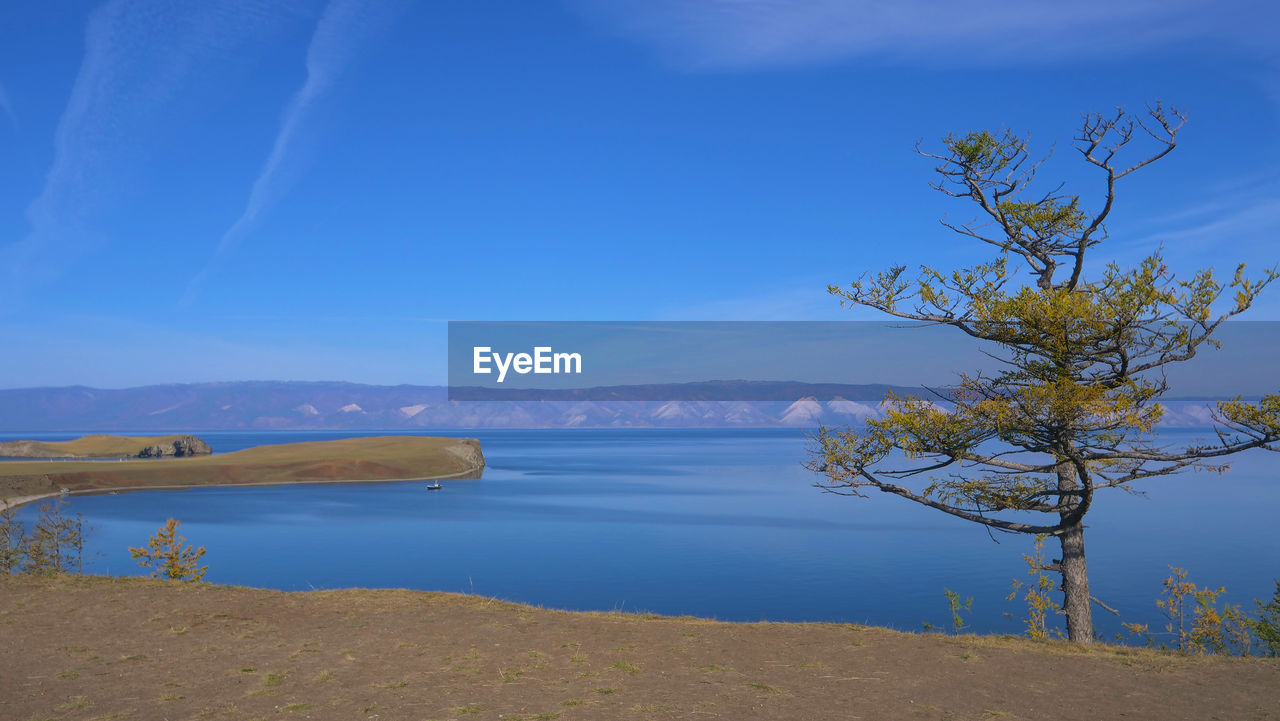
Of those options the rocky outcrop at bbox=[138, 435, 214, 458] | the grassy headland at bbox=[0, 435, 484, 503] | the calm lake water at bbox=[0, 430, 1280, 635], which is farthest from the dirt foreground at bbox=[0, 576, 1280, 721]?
the rocky outcrop at bbox=[138, 435, 214, 458]

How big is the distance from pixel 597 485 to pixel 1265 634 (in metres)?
110

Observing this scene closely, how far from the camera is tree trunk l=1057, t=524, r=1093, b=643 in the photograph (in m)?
18.1

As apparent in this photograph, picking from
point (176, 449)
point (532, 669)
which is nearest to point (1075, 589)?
point (532, 669)

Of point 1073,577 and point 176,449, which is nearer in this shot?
point 1073,577

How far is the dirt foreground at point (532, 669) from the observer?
1135 cm

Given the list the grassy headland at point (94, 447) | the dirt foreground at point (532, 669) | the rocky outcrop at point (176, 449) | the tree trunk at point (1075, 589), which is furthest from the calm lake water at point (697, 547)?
the grassy headland at point (94, 447)

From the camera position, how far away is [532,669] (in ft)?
44.1

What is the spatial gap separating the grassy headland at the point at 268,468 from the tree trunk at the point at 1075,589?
335ft

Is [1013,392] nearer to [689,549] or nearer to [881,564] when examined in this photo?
[881,564]

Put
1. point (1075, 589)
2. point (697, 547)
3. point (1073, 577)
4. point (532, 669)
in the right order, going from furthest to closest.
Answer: point (697, 547) < point (1073, 577) < point (1075, 589) < point (532, 669)

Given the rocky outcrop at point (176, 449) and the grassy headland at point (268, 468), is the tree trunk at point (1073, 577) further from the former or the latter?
the rocky outcrop at point (176, 449)

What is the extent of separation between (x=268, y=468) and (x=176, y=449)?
58943 millimetres

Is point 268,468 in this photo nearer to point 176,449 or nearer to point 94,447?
point 176,449

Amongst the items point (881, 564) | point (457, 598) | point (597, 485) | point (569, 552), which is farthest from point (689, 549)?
point (597, 485)
